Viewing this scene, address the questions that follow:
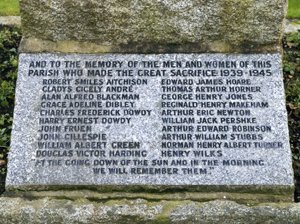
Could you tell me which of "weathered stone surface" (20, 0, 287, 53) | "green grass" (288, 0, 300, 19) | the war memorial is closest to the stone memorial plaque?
the war memorial

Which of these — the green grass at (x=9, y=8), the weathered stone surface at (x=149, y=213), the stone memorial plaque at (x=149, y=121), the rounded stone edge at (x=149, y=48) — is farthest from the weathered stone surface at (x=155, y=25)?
the green grass at (x=9, y=8)

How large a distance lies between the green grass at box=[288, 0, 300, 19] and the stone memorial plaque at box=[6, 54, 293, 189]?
2.43 m

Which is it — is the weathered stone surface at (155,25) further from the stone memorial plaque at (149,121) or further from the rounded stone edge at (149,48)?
the stone memorial plaque at (149,121)

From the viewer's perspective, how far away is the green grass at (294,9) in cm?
650

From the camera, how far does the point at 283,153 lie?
396cm

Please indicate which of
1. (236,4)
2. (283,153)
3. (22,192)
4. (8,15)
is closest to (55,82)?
(22,192)

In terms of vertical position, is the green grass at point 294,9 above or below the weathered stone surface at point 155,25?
above

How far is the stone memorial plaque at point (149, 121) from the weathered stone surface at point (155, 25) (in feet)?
0.38

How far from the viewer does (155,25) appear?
4.27 meters

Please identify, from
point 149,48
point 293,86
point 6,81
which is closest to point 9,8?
point 6,81

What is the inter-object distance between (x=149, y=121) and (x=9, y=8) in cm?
321

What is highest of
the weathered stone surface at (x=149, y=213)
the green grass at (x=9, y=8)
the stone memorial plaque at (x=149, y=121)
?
the green grass at (x=9, y=8)

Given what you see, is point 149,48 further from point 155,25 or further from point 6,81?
point 6,81

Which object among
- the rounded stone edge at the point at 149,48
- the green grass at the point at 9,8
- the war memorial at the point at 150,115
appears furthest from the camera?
the green grass at the point at 9,8
